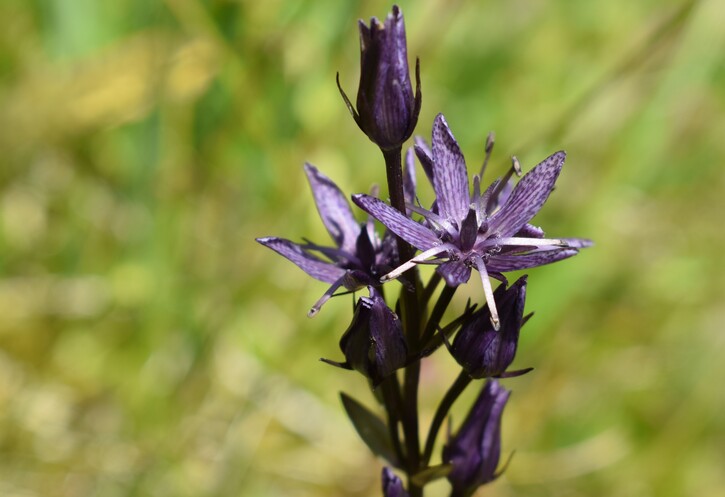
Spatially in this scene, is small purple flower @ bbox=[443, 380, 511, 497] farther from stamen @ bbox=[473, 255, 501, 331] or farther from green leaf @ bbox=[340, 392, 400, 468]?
stamen @ bbox=[473, 255, 501, 331]

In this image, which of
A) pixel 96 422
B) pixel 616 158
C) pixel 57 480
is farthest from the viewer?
pixel 616 158

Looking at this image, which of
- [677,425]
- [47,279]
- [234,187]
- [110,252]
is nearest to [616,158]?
[677,425]

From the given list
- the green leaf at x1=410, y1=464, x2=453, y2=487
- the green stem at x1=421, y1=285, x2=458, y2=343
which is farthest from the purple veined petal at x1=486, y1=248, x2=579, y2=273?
the green leaf at x1=410, y1=464, x2=453, y2=487

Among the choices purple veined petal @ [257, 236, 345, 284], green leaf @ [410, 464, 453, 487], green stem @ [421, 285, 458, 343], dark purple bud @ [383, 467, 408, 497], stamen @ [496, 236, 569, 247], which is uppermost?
purple veined petal @ [257, 236, 345, 284]

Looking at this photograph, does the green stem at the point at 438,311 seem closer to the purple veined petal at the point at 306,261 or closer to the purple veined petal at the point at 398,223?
the purple veined petal at the point at 398,223

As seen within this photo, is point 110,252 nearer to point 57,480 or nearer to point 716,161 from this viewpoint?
point 57,480

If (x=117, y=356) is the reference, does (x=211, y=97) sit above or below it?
above

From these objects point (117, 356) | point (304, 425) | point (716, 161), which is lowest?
point (304, 425)
